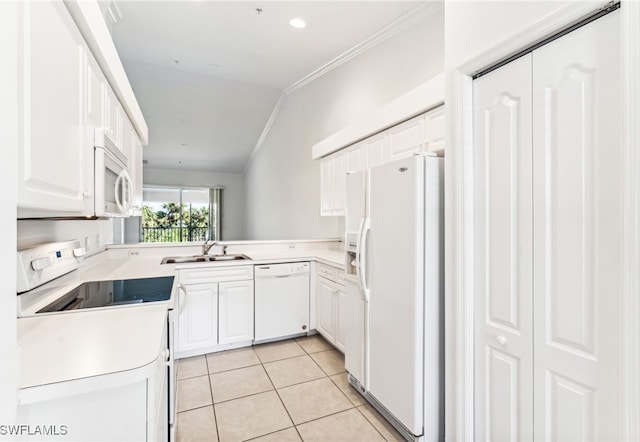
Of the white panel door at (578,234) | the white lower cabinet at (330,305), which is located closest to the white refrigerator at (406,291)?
the white panel door at (578,234)

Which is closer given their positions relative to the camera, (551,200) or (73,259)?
(551,200)

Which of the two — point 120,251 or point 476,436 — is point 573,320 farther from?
point 120,251

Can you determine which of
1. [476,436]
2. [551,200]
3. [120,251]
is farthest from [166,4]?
[476,436]

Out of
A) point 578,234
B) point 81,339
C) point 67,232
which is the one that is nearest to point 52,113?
point 81,339

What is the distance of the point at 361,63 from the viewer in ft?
11.5

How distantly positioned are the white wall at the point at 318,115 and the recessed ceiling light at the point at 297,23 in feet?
2.56

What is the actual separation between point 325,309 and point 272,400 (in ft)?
3.48

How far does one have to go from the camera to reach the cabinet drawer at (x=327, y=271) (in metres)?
2.92

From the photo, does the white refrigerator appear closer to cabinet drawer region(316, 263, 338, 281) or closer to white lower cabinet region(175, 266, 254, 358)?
cabinet drawer region(316, 263, 338, 281)

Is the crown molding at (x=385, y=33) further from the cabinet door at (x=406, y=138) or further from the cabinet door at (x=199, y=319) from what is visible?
the cabinet door at (x=199, y=319)

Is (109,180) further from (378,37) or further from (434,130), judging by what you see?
(378,37)

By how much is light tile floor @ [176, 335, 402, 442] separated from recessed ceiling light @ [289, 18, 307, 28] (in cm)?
330

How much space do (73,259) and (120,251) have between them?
135 cm

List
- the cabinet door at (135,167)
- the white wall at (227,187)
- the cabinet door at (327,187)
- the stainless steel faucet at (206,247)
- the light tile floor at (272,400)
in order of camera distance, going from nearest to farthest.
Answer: the light tile floor at (272,400) < the cabinet door at (135,167) < the stainless steel faucet at (206,247) < the cabinet door at (327,187) < the white wall at (227,187)
